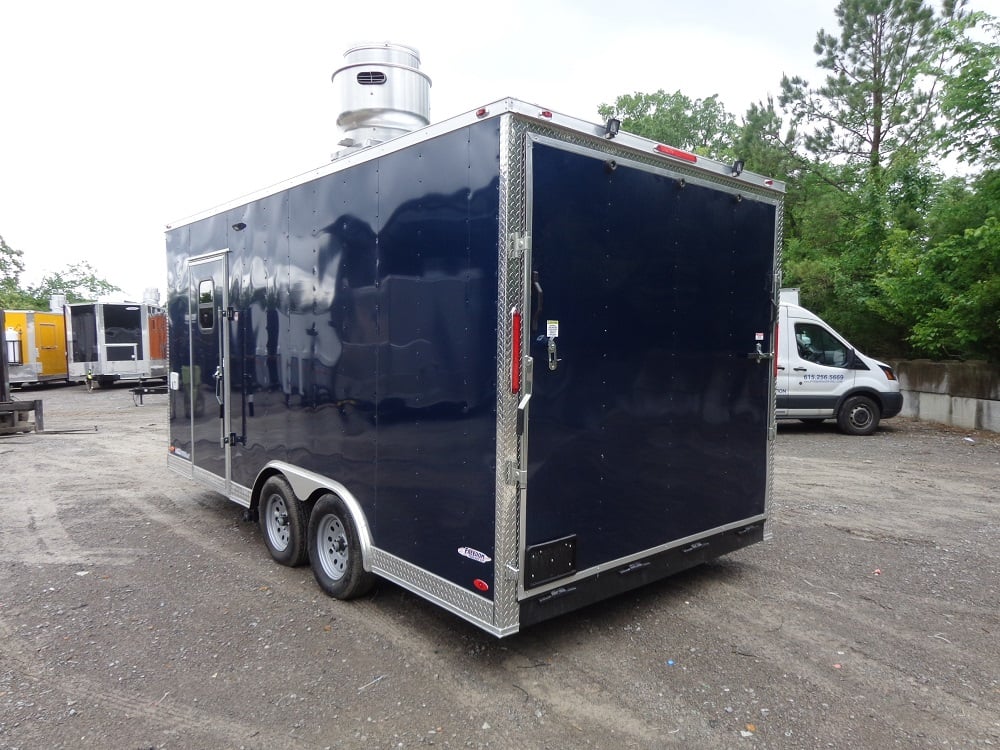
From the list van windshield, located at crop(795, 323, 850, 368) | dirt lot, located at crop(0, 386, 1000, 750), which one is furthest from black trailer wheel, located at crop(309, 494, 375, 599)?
van windshield, located at crop(795, 323, 850, 368)

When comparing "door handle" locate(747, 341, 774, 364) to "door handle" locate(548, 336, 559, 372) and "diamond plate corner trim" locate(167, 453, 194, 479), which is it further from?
"diamond plate corner trim" locate(167, 453, 194, 479)

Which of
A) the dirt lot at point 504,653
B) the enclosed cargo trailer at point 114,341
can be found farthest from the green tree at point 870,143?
the enclosed cargo trailer at point 114,341

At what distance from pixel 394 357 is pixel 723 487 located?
92.4 inches

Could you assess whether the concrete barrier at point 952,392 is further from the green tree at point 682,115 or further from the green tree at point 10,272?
the green tree at point 10,272

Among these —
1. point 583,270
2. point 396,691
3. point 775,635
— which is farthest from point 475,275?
point 775,635

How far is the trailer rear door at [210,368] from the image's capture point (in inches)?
229

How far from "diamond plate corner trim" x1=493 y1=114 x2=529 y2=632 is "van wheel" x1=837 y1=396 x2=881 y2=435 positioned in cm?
1007

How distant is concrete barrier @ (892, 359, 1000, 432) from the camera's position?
1173 cm

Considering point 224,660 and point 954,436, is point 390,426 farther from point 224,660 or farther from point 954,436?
point 954,436

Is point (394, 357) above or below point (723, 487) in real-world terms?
above

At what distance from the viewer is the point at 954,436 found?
11.4m

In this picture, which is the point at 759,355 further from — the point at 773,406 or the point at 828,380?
the point at 828,380

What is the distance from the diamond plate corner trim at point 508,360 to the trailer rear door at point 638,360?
0.26 feet

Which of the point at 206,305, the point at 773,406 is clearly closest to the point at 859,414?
the point at 773,406
